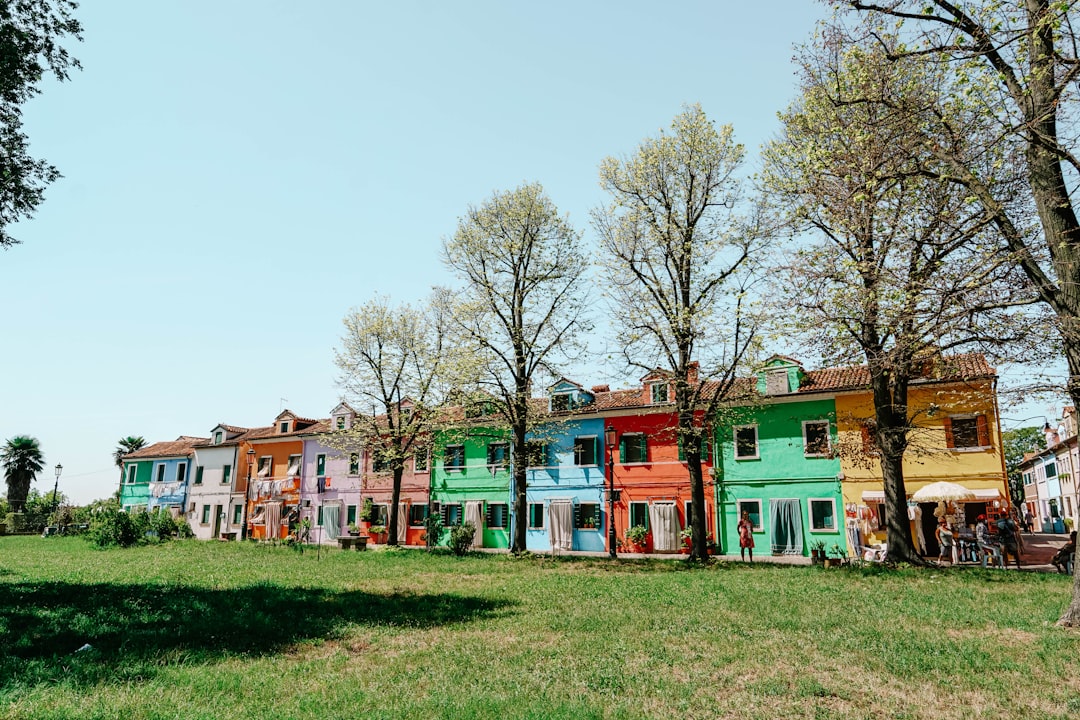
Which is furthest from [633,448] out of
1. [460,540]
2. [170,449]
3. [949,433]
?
[170,449]

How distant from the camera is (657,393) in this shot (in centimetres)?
3184

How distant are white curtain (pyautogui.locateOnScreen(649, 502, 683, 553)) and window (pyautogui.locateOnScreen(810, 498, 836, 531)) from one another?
5.84 meters

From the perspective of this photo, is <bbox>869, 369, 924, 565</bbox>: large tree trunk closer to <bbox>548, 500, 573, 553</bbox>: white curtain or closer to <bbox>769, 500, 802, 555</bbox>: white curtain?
<bbox>769, 500, 802, 555</bbox>: white curtain

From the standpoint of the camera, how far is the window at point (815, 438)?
28384 mm

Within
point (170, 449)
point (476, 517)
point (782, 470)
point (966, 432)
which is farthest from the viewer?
point (170, 449)

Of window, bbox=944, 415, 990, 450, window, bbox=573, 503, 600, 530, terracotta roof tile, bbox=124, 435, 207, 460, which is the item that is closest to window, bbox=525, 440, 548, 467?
window, bbox=573, 503, 600, 530

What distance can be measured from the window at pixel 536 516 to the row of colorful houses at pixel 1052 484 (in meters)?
32.1

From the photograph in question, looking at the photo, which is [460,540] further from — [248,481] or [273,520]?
[248,481]

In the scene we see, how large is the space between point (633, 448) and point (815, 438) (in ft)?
27.4

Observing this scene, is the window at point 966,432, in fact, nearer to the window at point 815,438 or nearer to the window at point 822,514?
the window at point 815,438

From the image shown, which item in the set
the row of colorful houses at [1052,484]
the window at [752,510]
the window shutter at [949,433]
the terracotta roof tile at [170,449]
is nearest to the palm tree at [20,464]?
the terracotta roof tile at [170,449]

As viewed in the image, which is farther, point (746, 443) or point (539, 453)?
point (539, 453)

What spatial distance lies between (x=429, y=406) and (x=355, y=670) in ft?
69.5

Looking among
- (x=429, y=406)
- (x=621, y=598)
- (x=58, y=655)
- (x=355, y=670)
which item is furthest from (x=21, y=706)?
(x=429, y=406)
